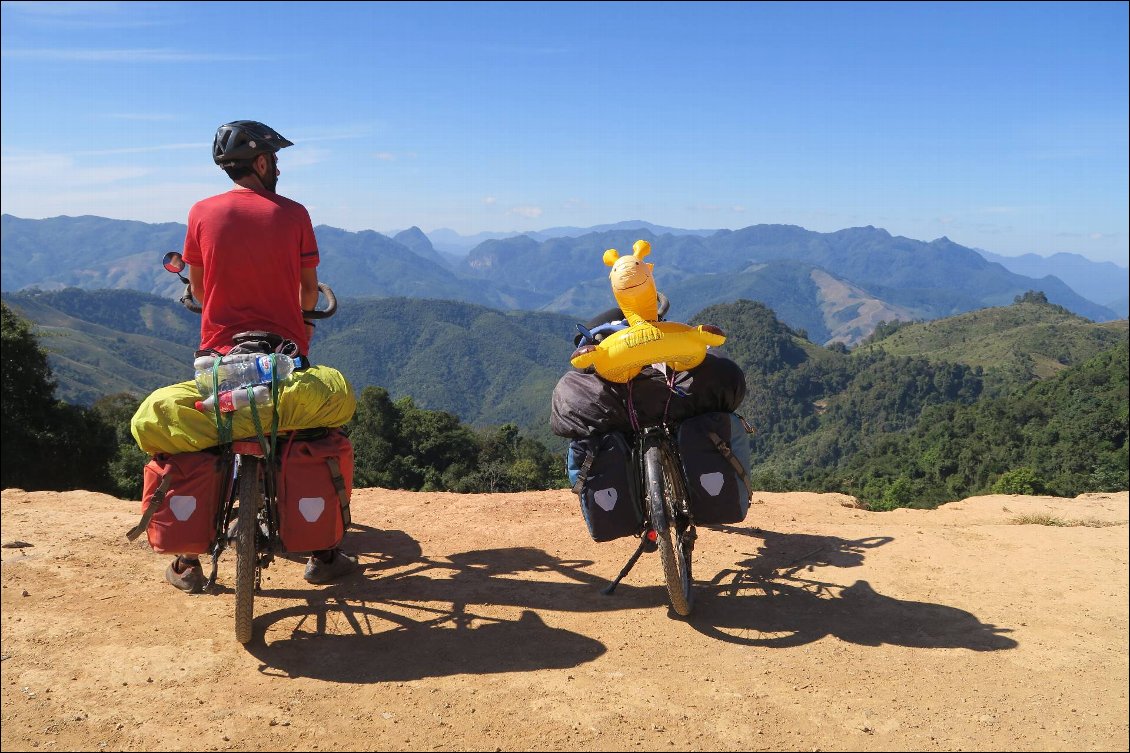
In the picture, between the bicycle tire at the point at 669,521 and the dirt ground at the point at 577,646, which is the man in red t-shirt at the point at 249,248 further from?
the bicycle tire at the point at 669,521

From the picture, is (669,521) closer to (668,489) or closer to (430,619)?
(668,489)

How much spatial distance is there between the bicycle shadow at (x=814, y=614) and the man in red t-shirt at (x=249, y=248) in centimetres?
307

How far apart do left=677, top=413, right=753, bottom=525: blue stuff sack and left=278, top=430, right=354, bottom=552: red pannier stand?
6.53 feet

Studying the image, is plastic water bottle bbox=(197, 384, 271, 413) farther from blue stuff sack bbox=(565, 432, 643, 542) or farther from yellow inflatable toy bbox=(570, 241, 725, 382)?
blue stuff sack bbox=(565, 432, 643, 542)

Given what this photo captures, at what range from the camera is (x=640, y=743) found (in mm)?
3133

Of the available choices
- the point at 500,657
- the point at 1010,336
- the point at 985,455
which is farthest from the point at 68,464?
the point at 1010,336

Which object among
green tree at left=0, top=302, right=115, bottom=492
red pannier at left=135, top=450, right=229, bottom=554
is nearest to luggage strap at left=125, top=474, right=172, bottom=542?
red pannier at left=135, top=450, right=229, bottom=554

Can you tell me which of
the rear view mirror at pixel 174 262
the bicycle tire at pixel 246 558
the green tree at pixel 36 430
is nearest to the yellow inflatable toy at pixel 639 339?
the bicycle tire at pixel 246 558

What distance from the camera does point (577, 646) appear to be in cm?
409

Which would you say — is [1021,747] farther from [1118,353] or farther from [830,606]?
[1118,353]

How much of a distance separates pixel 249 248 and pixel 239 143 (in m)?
0.73

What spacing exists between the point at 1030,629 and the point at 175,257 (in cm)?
559

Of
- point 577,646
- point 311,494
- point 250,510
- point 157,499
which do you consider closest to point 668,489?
point 577,646

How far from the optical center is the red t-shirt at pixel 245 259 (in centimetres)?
421
